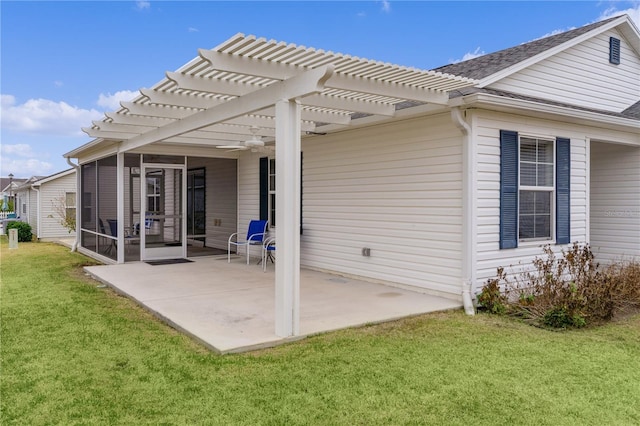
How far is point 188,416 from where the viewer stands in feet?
9.78

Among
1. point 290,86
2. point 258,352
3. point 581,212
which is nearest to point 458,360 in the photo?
point 258,352

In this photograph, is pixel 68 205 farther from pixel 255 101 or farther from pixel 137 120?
pixel 255 101

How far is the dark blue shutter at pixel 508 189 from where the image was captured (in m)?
6.11

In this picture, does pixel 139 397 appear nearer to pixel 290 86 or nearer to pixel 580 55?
pixel 290 86

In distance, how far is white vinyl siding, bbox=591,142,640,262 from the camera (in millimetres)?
8195

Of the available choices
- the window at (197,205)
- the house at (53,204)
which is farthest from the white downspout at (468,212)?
the house at (53,204)

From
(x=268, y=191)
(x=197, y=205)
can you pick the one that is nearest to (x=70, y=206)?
(x=197, y=205)

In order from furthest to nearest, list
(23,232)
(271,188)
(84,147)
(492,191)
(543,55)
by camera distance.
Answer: (23,232), (84,147), (271,188), (543,55), (492,191)

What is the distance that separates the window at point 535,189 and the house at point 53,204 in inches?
671

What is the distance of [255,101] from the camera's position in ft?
16.1

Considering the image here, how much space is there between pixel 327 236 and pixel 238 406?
533cm

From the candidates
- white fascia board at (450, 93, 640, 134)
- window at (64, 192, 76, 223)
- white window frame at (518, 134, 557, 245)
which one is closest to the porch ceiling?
white fascia board at (450, 93, 640, 134)

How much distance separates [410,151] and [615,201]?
14.2 ft

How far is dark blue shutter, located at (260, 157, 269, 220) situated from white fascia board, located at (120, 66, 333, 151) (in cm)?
285
